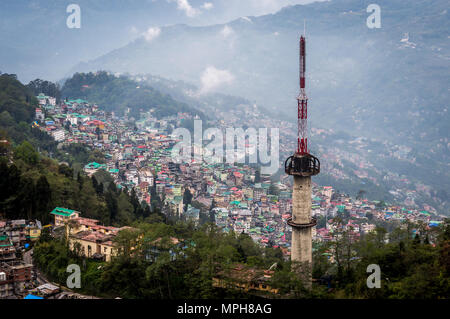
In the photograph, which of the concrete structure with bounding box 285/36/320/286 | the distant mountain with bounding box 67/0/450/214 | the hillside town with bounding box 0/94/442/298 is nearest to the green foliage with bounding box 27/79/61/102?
the hillside town with bounding box 0/94/442/298

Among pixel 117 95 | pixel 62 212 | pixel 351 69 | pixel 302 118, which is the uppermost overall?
pixel 351 69

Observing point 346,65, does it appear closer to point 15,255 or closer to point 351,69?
point 351,69

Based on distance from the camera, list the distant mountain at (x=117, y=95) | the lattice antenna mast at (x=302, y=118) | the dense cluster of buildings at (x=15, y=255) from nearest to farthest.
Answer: the lattice antenna mast at (x=302, y=118)
the dense cluster of buildings at (x=15, y=255)
the distant mountain at (x=117, y=95)

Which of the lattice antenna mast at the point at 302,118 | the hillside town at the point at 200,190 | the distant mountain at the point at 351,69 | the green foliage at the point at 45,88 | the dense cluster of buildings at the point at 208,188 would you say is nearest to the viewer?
the lattice antenna mast at the point at 302,118

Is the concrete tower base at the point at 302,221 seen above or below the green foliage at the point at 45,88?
below

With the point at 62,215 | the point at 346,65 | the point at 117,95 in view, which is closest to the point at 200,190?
the point at 62,215

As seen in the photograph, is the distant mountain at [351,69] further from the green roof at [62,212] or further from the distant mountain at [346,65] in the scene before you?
the green roof at [62,212]

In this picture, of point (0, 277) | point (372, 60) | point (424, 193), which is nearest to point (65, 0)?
point (372, 60)

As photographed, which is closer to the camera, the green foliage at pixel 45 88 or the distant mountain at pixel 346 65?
the green foliage at pixel 45 88

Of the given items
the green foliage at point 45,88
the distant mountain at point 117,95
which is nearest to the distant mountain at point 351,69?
the distant mountain at point 117,95
